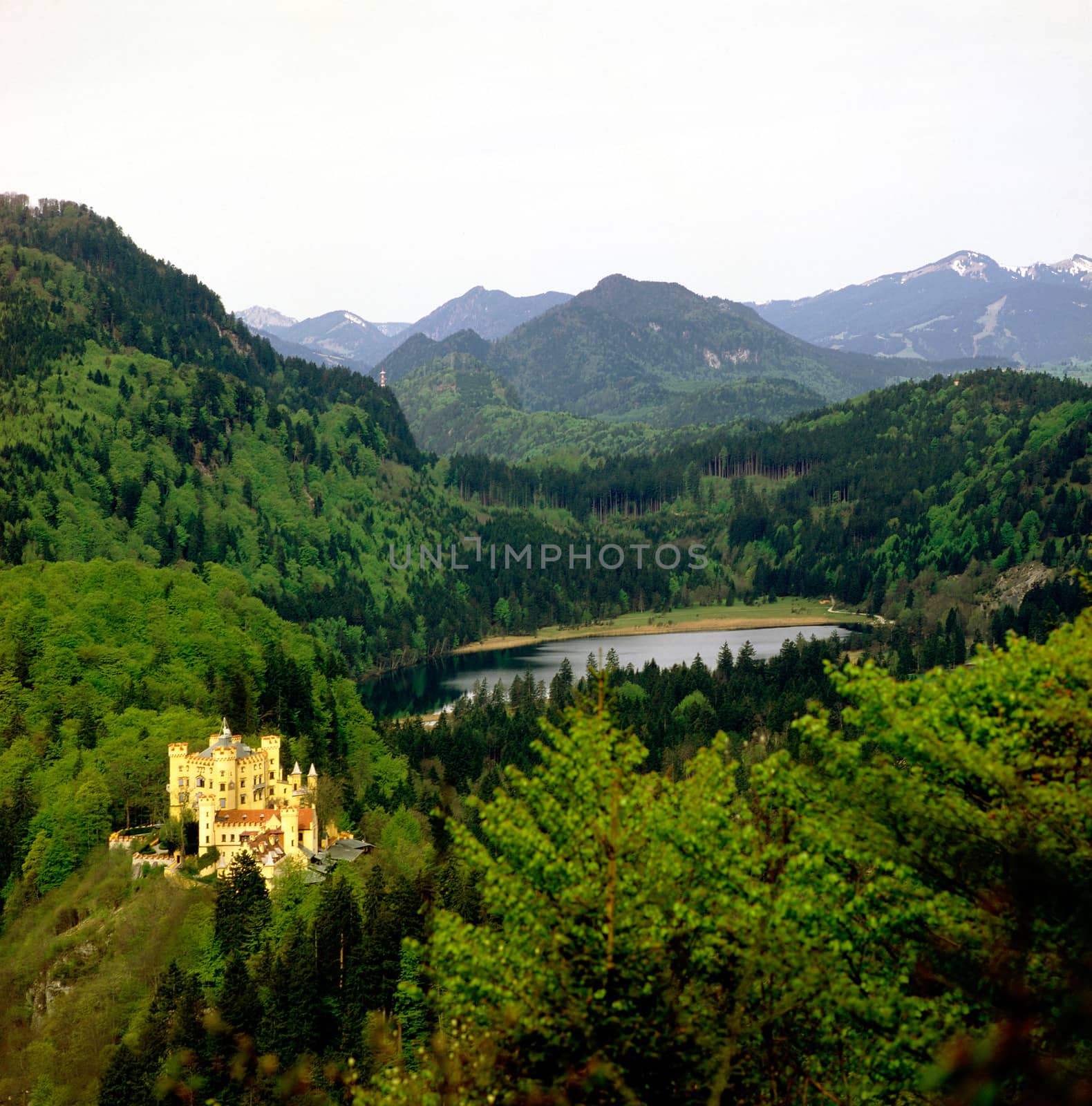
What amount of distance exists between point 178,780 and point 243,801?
5002mm

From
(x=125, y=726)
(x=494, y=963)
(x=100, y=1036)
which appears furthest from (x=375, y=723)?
(x=494, y=963)

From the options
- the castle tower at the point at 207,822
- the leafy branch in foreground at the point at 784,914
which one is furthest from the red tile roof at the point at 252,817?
the leafy branch in foreground at the point at 784,914

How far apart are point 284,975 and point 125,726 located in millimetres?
46829

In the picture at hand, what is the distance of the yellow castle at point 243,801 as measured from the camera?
78000mm

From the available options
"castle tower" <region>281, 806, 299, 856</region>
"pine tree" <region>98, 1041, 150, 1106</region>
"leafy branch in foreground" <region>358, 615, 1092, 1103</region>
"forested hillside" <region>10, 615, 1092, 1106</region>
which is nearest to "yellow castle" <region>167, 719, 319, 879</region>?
"castle tower" <region>281, 806, 299, 856</region>

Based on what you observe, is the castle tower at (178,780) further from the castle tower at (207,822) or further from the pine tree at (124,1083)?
the pine tree at (124,1083)

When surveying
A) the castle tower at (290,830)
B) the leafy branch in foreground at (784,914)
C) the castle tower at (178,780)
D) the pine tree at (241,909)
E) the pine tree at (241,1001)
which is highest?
the leafy branch in foreground at (784,914)

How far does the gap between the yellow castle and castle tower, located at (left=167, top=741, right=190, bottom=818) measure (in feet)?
0.15

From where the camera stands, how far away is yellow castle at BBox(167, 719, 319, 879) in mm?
78000

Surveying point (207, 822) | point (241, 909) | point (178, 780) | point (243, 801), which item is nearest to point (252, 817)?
point (207, 822)

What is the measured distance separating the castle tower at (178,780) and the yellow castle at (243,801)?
5 centimetres

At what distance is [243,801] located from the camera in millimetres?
82875

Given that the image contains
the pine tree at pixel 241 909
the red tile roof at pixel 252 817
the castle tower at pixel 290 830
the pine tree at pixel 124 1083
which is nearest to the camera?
the pine tree at pixel 124 1083

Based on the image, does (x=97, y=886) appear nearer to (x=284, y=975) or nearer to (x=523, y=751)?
(x=284, y=975)
